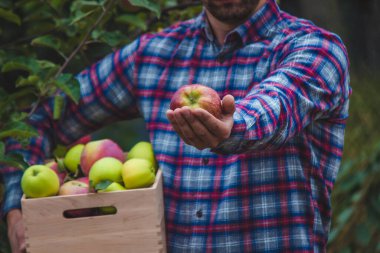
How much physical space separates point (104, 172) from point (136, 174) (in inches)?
3.2

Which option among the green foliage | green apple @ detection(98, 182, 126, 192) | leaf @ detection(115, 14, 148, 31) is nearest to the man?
leaf @ detection(115, 14, 148, 31)

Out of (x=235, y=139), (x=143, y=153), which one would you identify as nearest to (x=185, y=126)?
(x=235, y=139)

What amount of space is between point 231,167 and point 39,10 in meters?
0.87

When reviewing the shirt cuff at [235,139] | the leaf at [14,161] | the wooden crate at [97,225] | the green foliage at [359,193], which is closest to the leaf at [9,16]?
the leaf at [14,161]

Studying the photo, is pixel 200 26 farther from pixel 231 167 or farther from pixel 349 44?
pixel 349 44

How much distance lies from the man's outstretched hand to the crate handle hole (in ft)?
1.33

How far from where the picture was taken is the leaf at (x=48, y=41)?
7.14ft

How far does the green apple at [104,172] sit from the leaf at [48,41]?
540mm

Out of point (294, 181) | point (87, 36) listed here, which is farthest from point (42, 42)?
point (294, 181)

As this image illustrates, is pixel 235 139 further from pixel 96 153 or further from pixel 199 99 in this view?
pixel 96 153

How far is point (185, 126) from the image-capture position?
1.41 metres

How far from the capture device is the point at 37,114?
89.5 inches

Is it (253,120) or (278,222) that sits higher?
(253,120)

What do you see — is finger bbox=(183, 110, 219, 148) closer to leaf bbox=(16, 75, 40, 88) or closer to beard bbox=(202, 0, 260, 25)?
beard bbox=(202, 0, 260, 25)
